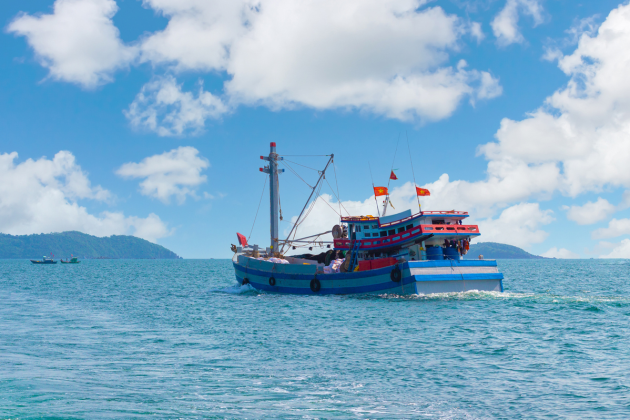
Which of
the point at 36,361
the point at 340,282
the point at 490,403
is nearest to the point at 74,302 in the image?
the point at 340,282

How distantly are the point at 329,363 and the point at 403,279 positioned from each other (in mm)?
18324

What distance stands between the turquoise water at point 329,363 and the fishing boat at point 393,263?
418cm

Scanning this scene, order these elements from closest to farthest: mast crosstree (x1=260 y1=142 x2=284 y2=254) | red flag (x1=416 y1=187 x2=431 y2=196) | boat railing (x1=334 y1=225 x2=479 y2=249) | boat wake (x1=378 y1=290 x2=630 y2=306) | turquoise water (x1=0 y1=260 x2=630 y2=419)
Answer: turquoise water (x1=0 y1=260 x2=630 y2=419) → boat wake (x1=378 y1=290 x2=630 y2=306) → boat railing (x1=334 y1=225 x2=479 y2=249) → red flag (x1=416 y1=187 x2=431 y2=196) → mast crosstree (x1=260 y1=142 x2=284 y2=254)

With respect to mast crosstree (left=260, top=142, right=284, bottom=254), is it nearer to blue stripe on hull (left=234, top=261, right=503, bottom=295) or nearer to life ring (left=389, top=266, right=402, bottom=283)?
blue stripe on hull (left=234, top=261, right=503, bottom=295)

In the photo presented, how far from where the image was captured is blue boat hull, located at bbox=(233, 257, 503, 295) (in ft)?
108

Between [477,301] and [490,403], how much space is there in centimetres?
2089

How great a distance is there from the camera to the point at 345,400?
12008mm

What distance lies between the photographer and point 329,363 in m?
15.9

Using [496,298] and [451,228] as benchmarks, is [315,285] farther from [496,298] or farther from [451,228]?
[496,298]

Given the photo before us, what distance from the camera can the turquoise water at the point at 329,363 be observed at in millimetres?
11367

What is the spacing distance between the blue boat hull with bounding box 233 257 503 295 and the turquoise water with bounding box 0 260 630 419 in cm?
364

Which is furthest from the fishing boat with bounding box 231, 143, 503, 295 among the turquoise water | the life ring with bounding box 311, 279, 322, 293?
the turquoise water

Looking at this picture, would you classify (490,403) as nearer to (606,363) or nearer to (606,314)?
(606,363)

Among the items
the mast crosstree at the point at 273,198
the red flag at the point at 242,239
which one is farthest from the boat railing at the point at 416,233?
the red flag at the point at 242,239
